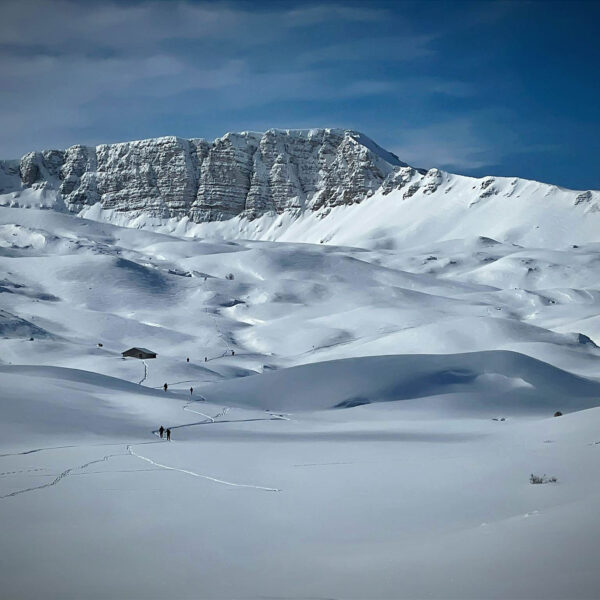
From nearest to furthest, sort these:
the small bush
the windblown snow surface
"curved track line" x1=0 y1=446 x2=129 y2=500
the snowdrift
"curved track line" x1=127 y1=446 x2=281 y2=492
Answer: the windblown snow surface
the small bush
"curved track line" x1=0 y1=446 x2=129 y2=500
"curved track line" x1=127 y1=446 x2=281 y2=492
the snowdrift

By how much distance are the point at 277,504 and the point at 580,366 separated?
2208 inches

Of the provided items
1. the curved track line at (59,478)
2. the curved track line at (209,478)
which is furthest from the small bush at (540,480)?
the curved track line at (59,478)

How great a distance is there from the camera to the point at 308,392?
49.3m

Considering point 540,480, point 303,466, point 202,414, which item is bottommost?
point 540,480

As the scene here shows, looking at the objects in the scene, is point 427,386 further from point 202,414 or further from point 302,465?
point 302,465

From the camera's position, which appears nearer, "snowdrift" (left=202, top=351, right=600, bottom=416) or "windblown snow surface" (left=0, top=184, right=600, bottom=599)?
"windblown snow surface" (left=0, top=184, right=600, bottom=599)

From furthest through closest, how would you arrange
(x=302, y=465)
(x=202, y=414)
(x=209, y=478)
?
(x=202, y=414)
(x=302, y=465)
(x=209, y=478)

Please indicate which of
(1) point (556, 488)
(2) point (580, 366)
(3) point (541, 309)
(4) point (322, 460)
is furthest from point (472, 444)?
(3) point (541, 309)

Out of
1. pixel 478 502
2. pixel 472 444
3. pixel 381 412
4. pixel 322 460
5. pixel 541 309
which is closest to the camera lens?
pixel 478 502

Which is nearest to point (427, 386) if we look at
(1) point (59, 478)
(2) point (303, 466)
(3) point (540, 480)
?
(2) point (303, 466)

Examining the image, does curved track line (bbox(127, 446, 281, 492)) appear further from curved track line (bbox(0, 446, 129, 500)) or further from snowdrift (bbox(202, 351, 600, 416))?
snowdrift (bbox(202, 351, 600, 416))

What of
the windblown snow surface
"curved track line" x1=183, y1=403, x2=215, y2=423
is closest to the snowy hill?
the windblown snow surface

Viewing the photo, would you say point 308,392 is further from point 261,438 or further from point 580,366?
point 580,366

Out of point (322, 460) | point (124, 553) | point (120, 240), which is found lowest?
point (124, 553)
